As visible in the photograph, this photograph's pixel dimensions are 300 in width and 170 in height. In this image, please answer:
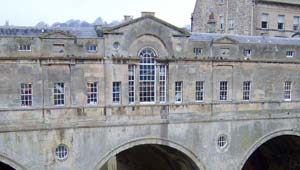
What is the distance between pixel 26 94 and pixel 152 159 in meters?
14.1

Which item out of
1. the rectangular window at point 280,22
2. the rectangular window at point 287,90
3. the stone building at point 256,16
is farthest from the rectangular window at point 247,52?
the rectangular window at point 280,22

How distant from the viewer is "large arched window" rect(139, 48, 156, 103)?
25125 mm

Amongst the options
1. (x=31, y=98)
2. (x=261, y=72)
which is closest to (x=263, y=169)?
(x=261, y=72)

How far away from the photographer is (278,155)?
1346 inches

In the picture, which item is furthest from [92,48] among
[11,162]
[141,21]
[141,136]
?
[11,162]

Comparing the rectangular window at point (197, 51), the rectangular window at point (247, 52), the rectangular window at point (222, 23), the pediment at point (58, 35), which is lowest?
the pediment at point (58, 35)

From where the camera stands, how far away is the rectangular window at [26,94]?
889 inches

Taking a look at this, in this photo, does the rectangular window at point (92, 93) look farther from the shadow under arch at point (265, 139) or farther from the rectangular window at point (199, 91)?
the shadow under arch at point (265, 139)

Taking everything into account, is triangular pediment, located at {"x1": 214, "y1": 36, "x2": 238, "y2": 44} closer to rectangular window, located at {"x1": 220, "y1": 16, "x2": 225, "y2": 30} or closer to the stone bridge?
the stone bridge

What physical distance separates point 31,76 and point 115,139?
614 cm

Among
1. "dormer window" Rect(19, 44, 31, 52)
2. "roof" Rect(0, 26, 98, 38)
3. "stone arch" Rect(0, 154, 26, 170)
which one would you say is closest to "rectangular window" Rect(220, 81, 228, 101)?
"roof" Rect(0, 26, 98, 38)

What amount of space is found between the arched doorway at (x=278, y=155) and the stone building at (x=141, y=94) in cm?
301

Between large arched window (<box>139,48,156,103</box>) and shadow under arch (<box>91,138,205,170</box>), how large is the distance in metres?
2.52

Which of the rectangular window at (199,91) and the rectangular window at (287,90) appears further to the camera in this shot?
the rectangular window at (287,90)
